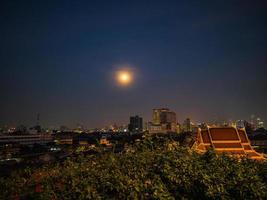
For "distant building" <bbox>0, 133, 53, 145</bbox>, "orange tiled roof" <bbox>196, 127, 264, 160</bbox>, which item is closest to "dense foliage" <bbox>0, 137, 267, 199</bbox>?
"orange tiled roof" <bbox>196, 127, 264, 160</bbox>

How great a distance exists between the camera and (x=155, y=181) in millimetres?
5652

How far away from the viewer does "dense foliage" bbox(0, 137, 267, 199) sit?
5.07 meters

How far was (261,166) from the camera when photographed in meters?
6.55

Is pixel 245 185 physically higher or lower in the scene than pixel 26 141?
lower

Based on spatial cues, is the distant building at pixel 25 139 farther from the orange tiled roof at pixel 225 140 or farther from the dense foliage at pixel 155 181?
the dense foliage at pixel 155 181

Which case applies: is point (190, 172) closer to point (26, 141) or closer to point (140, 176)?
point (140, 176)

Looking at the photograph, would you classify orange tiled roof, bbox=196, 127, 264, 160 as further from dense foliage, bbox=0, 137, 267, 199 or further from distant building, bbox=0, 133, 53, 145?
distant building, bbox=0, 133, 53, 145

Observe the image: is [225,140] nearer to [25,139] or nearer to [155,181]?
[155,181]

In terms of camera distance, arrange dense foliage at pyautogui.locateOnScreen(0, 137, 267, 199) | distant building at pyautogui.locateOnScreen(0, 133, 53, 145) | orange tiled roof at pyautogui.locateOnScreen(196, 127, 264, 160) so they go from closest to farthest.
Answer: dense foliage at pyautogui.locateOnScreen(0, 137, 267, 199), orange tiled roof at pyautogui.locateOnScreen(196, 127, 264, 160), distant building at pyautogui.locateOnScreen(0, 133, 53, 145)

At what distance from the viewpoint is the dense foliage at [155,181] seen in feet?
16.6

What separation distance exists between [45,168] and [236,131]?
23.2 meters

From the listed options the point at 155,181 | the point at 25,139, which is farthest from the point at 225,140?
the point at 25,139


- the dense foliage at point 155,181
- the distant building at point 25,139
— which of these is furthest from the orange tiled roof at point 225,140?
the distant building at point 25,139

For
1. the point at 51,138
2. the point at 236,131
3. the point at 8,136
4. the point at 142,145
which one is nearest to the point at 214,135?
the point at 236,131
